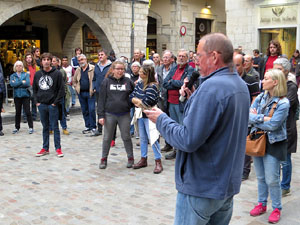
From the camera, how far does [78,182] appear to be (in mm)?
5781

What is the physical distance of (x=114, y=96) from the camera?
6355 mm

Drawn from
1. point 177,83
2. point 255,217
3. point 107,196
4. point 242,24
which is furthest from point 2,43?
point 255,217

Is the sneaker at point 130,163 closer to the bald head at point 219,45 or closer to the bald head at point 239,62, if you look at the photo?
the bald head at point 239,62

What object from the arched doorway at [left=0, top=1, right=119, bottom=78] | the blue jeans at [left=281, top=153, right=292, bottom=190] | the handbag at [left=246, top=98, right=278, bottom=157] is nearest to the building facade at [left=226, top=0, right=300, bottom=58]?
the arched doorway at [left=0, top=1, right=119, bottom=78]

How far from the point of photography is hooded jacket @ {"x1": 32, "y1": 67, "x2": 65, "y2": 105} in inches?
284

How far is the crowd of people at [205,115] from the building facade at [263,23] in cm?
887

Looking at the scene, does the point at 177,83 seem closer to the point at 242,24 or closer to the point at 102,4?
the point at 102,4

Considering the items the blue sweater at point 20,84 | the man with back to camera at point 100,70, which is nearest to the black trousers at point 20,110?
the blue sweater at point 20,84

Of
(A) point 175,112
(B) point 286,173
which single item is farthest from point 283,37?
(B) point 286,173

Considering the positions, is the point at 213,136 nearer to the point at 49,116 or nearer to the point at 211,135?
the point at 211,135

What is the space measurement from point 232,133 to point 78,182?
3.88 meters

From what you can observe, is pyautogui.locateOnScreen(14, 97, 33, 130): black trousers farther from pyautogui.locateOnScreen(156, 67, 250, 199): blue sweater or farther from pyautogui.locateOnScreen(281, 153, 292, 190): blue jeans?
pyautogui.locateOnScreen(156, 67, 250, 199): blue sweater

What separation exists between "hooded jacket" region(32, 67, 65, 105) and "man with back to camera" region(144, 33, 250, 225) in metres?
5.11

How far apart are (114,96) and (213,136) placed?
416cm
